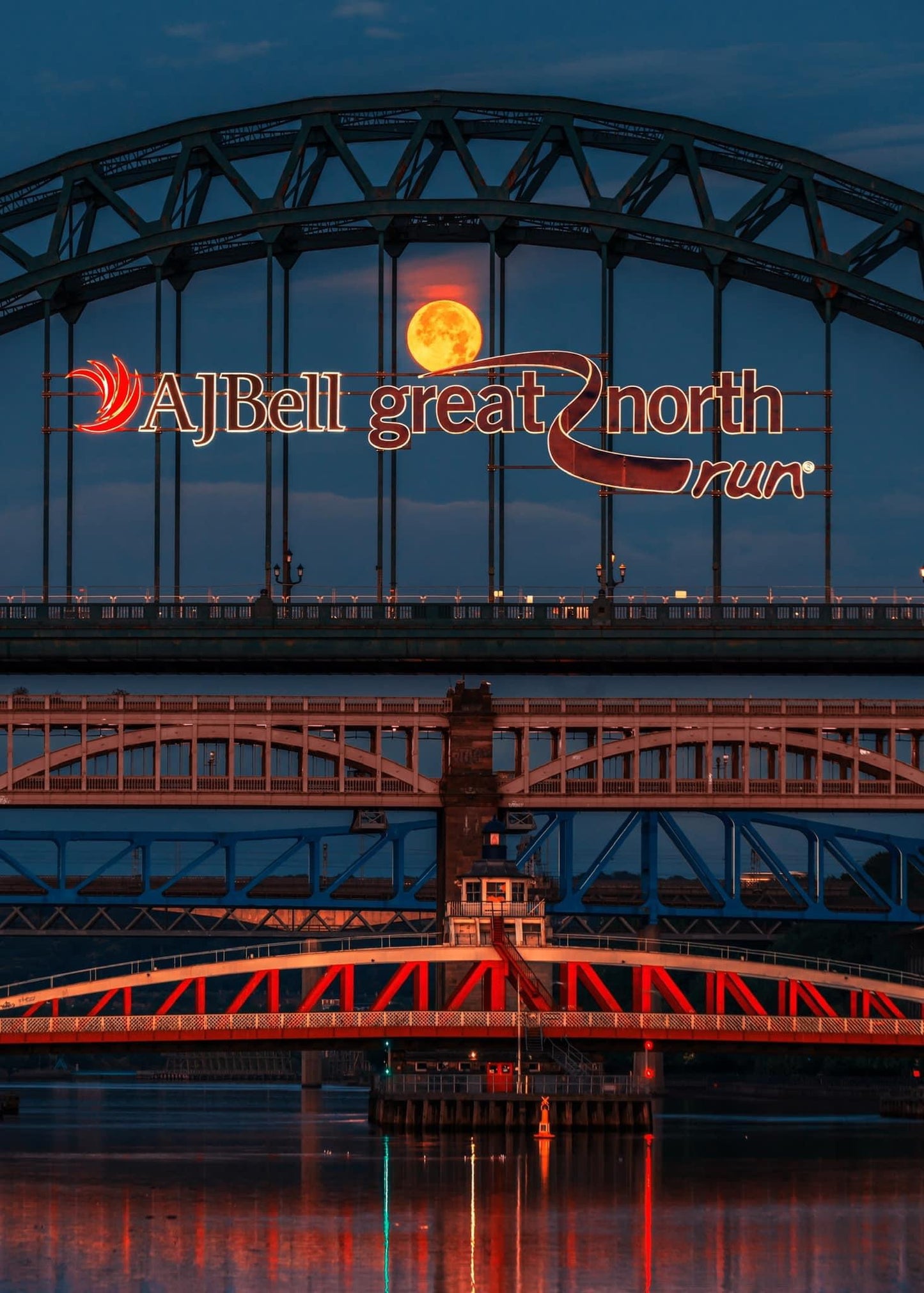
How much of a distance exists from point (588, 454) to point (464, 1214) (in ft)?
211

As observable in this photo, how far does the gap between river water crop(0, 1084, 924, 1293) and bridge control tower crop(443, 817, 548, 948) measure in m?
10.6

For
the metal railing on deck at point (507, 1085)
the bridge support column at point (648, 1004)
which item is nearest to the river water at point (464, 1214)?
the metal railing on deck at point (507, 1085)

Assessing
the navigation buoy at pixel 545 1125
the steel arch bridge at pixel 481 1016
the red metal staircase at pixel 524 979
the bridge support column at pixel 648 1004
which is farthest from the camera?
the bridge support column at pixel 648 1004

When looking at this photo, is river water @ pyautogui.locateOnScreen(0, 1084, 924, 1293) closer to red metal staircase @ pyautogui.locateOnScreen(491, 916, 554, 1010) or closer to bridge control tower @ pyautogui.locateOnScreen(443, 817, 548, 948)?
red metal staircase @ pyautogui.locateOnScreen(491, 916, 554, 1010)

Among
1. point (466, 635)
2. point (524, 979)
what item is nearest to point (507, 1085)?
point (524, 979)

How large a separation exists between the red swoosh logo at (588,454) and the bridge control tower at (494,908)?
2107 centimetres

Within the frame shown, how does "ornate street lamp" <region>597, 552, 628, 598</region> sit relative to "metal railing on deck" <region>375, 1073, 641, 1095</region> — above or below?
above

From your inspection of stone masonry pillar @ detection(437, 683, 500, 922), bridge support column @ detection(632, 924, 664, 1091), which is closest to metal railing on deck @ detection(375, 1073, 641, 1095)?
bridge support column @ detection(632, 924, 664, 1091)

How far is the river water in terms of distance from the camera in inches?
2388

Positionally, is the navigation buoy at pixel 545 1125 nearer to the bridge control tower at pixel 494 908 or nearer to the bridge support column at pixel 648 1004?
the bridge support column at pixel 648 1004

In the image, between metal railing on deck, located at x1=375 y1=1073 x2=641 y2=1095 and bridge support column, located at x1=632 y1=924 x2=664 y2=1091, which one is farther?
bridge support column, located at x1=632 y1=924 x2=664 y2=1091

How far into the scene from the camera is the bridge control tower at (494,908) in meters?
120

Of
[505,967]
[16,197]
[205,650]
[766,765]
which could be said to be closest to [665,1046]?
[505,967]

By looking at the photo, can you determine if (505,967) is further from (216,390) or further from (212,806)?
(216,390)
